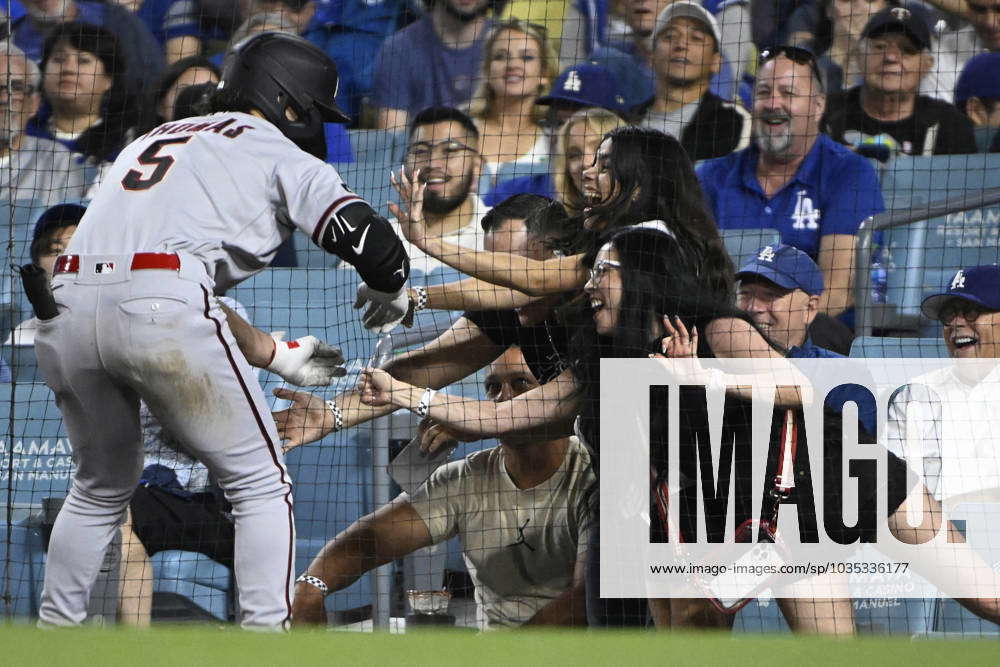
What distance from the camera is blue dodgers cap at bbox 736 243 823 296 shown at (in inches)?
153

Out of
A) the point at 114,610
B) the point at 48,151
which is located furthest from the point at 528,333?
the point at 48,151

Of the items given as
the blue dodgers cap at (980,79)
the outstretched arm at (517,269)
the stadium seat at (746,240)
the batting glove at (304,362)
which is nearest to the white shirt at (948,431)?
the stadium seat at (746,240)

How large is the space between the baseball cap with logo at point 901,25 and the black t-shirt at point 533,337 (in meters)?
2.11

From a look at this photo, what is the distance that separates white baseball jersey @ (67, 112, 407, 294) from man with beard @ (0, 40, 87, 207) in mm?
2300

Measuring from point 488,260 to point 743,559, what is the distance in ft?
4.29

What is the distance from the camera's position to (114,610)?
3809 mm

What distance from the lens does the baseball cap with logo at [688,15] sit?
4.86m

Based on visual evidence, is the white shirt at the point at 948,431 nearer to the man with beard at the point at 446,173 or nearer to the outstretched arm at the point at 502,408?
the outstretched arm at the point at 502,408

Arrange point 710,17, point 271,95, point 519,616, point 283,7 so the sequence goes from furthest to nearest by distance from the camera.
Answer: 1. point 283,7
2. point 710,17
3. point 519,616
4. point 271,95

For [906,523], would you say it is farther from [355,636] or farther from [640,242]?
[355,636]

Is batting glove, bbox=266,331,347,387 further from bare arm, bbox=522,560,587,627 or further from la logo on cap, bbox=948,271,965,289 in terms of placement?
la logo on cap, bbox=948,271,965,289

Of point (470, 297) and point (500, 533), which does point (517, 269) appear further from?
point (500, 533)

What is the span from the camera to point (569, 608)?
372cm

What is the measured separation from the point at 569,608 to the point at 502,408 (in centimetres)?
69
